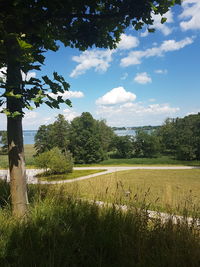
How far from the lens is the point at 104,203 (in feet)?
10.0

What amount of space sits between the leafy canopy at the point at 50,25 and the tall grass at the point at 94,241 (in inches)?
54.9

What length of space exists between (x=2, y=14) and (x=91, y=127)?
35.8 meters

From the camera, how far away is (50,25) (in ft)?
8.75

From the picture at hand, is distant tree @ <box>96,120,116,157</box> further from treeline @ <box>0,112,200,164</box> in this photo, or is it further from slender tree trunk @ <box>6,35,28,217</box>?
slender tree trunk @ <box>6,35,28,217</box>

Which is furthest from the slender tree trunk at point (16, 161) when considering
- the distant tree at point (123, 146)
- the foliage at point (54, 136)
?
the distant tree at point (123, 146)

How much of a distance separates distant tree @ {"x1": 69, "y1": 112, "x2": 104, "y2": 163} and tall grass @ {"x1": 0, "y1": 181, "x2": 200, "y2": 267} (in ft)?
111

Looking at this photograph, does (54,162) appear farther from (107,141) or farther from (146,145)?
(146,145)

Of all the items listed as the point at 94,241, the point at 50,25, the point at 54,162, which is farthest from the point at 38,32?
the point at 54,162

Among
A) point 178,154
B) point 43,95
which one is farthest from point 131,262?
point 178,154

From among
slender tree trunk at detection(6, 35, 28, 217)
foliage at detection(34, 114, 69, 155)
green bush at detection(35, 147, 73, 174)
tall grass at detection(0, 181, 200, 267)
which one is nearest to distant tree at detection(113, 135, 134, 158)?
foliage at detection(34, 114, 69, 155)

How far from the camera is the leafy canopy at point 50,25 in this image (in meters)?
2.17

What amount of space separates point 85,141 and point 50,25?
112ft

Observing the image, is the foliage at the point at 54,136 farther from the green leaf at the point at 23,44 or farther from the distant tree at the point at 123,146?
the green leaf at the point at 23,44

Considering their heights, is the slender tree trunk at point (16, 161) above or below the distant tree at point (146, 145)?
above
